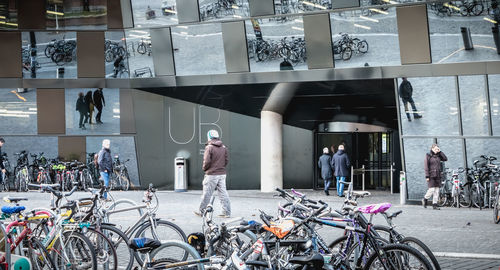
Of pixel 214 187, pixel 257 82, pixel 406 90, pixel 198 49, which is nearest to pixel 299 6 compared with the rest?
pixel 257 82

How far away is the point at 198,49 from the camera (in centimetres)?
2438

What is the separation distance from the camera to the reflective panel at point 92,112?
1045 inches

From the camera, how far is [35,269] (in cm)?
700

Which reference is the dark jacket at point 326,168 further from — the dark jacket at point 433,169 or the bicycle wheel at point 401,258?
the bicycle wheel at point 401,258

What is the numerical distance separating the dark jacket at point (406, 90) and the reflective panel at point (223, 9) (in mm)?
5970

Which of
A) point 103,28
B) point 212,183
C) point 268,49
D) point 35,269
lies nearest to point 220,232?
point 35,269

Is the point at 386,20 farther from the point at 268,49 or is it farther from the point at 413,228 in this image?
the point at 413,228

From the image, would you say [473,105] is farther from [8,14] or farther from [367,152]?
[8,14]

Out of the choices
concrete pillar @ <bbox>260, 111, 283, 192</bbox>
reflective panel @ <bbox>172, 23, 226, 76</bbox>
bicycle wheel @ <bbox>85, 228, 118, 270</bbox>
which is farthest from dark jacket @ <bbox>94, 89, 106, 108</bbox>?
bicycle wheel @ <bbox>85, 228, 118, 270</bbox>

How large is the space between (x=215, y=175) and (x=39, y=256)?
23.4ft

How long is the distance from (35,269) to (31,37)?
2160 cm

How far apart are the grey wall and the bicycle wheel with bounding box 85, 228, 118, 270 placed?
1821 cm

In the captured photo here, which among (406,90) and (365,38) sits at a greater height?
(365,38)

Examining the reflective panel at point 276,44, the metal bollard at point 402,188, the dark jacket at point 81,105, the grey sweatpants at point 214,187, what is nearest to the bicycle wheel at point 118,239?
the grey sweatpants at point 214,187
